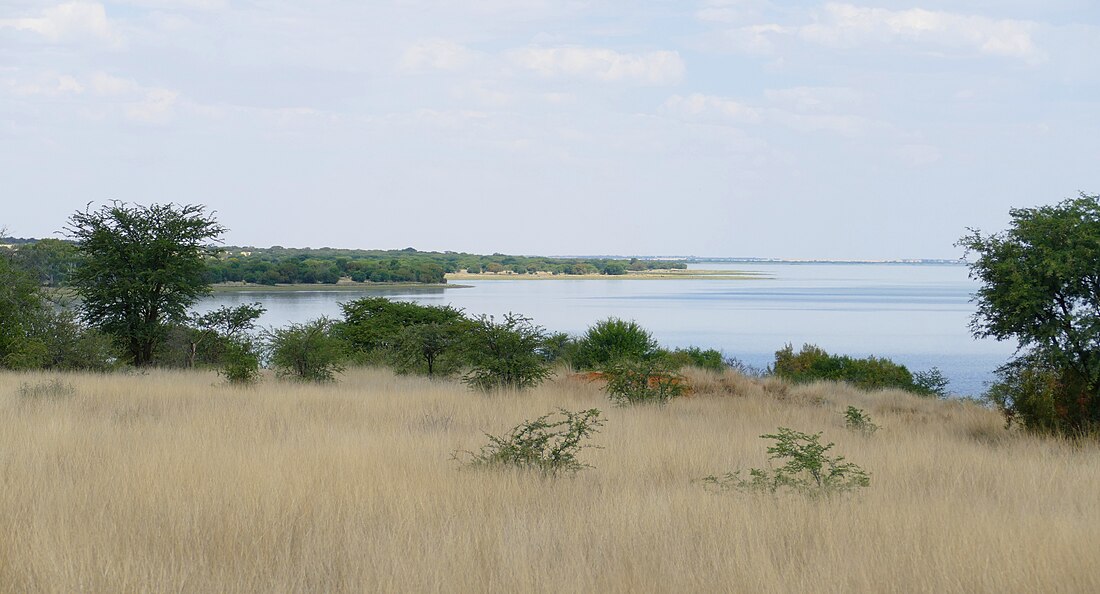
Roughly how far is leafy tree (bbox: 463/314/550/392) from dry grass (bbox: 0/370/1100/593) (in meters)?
6.15

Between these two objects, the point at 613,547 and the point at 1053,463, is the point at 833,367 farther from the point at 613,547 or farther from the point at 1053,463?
the point at 613,547

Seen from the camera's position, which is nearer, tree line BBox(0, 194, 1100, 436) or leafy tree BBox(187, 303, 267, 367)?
tree line BBox(0, 194, 1100, 436)

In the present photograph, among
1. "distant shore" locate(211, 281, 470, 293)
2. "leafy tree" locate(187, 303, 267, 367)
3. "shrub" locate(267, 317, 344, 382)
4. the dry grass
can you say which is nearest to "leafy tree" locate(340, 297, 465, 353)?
"leafy tree" locate(187, 303, 267, 367)

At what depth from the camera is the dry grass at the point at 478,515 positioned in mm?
4836

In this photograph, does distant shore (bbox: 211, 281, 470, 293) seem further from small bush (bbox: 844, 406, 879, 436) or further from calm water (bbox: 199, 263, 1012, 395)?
small bush (bbox: 844, 406, 879, 436)

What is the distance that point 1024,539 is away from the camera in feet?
18.4

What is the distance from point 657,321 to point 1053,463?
76.0m

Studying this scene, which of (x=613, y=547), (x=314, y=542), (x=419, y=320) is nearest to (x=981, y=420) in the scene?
(x=613, y=547)

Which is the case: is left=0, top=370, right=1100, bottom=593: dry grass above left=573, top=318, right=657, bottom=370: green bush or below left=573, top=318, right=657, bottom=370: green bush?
above

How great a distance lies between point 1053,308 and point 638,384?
6.97 metres

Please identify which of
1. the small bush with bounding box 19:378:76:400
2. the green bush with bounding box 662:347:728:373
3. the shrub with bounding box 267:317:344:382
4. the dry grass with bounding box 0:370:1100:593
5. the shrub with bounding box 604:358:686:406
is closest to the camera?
the dry grass with bounding box 0:370:1100:593

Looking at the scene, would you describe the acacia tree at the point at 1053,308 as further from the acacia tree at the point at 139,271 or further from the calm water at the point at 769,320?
the calm water at the point at 769,320

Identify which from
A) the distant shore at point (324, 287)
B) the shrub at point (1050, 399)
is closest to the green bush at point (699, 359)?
the shrub at point (1050, 399)

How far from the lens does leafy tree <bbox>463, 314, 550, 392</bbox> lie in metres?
18.1
